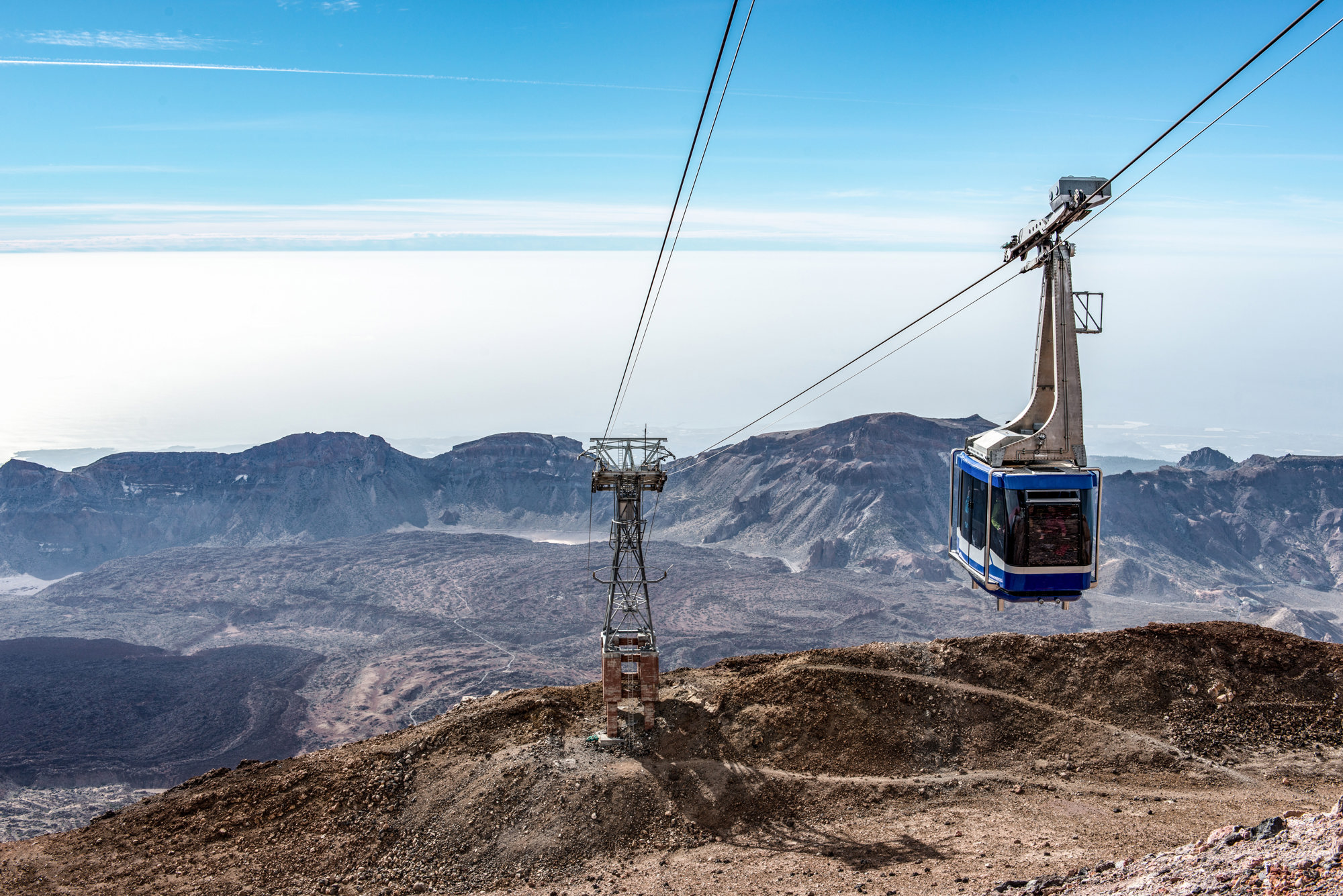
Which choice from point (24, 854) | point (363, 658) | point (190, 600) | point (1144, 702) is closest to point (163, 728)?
point (363, 658)

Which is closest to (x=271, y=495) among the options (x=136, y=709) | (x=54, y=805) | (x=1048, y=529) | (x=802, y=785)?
(x=136, y=709)

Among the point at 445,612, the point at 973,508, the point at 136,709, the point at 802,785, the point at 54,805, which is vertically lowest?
the point at 54,805

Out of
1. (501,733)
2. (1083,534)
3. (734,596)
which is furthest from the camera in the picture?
(734,596)

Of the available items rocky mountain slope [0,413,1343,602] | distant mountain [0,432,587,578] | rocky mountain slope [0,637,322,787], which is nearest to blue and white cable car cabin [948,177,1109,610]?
rocky mountain slope [0,637,322,787]

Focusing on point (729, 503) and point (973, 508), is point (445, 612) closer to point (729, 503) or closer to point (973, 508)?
point (729, 503)

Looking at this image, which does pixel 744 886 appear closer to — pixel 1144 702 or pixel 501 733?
pixel 501 733

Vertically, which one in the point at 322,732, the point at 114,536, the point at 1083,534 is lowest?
the point at 322,732
